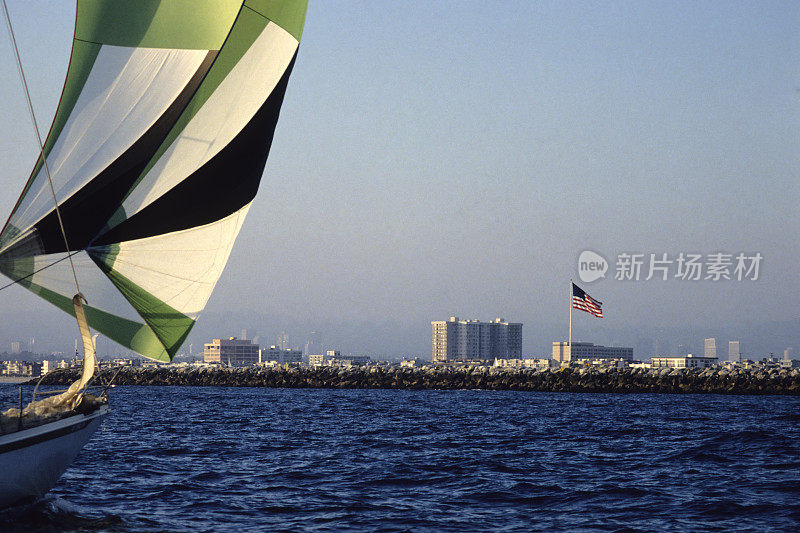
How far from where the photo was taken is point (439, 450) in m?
19.9

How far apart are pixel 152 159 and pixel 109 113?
82cm

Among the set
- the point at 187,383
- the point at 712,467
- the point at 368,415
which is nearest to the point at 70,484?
the point at 712,467

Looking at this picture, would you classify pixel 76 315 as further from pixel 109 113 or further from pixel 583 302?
pixel 583 302

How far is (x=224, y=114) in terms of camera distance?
1134 centimetres

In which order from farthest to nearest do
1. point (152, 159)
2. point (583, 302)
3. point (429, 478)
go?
point (583, 302) → point (429, 478) → point (152, 159)

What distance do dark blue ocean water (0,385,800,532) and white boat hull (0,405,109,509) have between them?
1.67ft

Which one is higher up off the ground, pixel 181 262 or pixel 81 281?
pixel 181 262

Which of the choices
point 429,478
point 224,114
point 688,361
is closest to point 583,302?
point 429,478

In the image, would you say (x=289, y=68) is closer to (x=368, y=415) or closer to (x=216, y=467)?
(x=216, y=467)

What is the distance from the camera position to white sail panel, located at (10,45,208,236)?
33.9 feet

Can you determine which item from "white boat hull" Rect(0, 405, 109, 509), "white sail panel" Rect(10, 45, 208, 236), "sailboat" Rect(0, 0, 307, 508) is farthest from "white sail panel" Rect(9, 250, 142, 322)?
"white boat hull" Rect(0, 405, 109, 509)

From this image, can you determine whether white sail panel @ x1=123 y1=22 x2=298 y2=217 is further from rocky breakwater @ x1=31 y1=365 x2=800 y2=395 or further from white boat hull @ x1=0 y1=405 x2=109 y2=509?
rocky breakwater @ x1=31 y1=365 x2=800 y2=395

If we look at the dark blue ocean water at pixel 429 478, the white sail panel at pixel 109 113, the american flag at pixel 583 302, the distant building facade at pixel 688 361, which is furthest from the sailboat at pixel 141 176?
the distant building facade at pixel 688 361

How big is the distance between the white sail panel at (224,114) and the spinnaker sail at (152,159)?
15 millimetres
